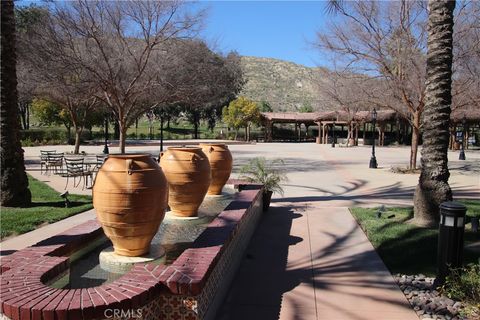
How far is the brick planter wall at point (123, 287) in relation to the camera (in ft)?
10.5

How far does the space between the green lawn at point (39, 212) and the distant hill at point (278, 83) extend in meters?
93.0

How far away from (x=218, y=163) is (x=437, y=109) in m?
4.09

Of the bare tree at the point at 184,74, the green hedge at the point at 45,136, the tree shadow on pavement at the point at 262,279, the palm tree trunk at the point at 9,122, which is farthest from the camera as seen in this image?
the green hedge at the point at 45,136

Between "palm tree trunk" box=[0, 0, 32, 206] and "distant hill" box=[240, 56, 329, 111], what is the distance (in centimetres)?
9457

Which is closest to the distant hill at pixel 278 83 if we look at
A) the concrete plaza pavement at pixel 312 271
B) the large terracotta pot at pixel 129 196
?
the concrete plaza pavement at pixel 312 271

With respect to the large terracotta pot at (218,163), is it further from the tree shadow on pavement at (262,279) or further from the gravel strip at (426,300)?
the gravel strip at (426,300)

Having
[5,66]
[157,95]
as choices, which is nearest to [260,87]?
[157,95]

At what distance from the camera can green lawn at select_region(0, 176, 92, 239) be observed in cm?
812

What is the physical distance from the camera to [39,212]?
9.39 meters

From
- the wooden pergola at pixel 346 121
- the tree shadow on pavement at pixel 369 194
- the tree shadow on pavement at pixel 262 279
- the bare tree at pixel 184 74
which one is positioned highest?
the bare tree at pixel 184 74

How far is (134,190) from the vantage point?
14.3 feet

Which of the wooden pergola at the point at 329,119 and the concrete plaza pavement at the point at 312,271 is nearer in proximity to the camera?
the concrete plaza pavement at the point at 312,271

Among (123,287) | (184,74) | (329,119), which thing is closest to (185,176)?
(123,287)

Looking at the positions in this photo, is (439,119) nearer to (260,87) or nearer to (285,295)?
(285,295)
